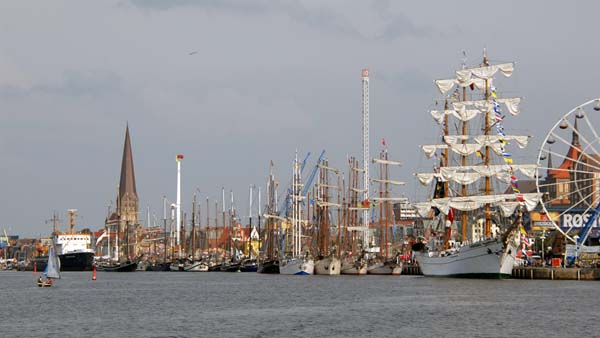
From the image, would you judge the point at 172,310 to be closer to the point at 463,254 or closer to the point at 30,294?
the point at 30,294

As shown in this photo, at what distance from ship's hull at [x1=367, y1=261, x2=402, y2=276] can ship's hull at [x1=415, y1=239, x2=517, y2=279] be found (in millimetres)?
31392

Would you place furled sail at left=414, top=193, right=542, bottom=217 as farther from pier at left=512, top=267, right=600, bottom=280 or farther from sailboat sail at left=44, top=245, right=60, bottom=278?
sailboat sail at left=44, top=245, right=60, bottom=278

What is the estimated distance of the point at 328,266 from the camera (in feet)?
482

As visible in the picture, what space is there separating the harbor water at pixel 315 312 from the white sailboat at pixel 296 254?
151 feet

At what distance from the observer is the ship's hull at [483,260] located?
109000 millimetres

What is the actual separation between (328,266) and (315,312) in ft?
257

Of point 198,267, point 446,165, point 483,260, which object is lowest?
point 198,267

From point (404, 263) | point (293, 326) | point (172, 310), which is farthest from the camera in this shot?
point (404, 263)

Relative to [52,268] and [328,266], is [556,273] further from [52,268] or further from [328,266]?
[52,268]

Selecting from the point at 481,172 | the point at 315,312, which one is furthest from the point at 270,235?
the point at 315,312

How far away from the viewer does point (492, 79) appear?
125 m

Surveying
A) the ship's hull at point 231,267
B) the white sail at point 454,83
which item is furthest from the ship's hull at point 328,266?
the ship's hull at point 231,267

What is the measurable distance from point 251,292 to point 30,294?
887 inches

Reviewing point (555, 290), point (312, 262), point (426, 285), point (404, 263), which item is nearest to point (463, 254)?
point (426, 285)
